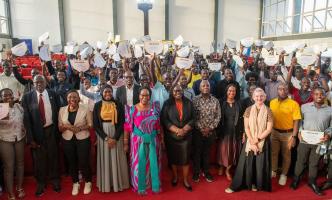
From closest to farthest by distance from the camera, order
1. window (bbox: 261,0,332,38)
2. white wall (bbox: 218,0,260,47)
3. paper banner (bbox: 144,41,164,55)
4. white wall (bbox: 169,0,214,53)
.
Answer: paper banner (bbox: 144,41,164,55) < window (bbox: 261,0,332,38) < white wall (bbox: 169,0,214,53) < white wall (bbox: 218,0,260,47)

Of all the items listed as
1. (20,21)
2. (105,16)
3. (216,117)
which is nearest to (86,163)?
(216,117)

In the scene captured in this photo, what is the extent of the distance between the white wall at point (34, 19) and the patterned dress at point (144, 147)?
12639 millimetres

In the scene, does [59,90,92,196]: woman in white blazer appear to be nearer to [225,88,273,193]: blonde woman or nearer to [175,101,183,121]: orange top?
[175,101,183,121]: orange top

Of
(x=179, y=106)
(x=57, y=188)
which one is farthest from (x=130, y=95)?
(x=57, y=188)

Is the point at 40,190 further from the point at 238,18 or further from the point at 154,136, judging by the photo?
the point at 238,18

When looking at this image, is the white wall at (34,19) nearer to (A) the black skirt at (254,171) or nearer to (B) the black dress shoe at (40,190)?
(B) the black dress shoe at (40,190)

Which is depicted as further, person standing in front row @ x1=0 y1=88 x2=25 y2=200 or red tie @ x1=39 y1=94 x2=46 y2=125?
red tie @ x1=39 y1=94 x2=46 y2=125

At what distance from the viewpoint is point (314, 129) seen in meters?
3.29

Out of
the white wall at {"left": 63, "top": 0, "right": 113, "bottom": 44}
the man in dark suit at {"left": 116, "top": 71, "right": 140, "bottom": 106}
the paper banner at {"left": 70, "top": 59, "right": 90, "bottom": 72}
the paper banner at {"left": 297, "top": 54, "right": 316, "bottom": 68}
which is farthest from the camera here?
the white wall at {"left": 63, "top": 0, "right": 113, "bottom": 44}

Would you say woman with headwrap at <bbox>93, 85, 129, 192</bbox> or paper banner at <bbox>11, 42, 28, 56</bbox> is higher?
paper banner at <bbox>11, 42, 28, 56</bbox>

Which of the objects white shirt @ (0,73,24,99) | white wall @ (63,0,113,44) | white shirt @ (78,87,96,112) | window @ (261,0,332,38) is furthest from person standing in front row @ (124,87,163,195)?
white wall @ (63,0,113,44)

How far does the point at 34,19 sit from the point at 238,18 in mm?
11090

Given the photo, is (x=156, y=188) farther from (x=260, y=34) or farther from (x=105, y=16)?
(x=260, y=34)

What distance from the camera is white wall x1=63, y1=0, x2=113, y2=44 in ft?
46.3
